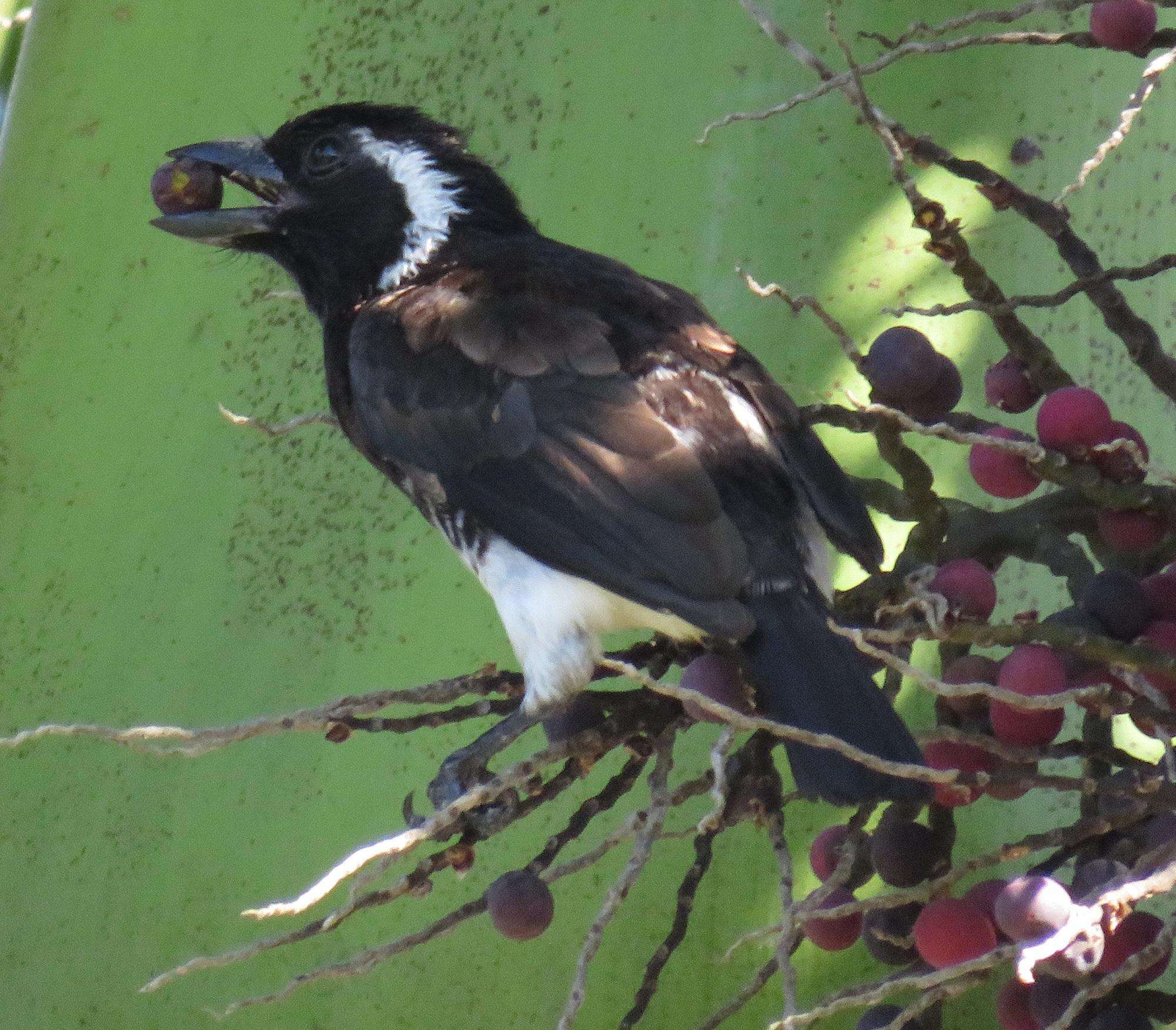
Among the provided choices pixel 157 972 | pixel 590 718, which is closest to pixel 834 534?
pixel 590 718

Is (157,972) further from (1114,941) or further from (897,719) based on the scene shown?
(1114,941)

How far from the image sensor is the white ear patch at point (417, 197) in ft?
7.77

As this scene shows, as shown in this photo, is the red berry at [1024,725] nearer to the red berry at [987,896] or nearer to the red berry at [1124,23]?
the red berry at [987,896]

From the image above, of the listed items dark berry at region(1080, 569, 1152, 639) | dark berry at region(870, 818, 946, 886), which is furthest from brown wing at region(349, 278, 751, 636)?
dark berry at region(1080, 569, 1152, 639)

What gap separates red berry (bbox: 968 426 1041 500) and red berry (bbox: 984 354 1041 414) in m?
0.06

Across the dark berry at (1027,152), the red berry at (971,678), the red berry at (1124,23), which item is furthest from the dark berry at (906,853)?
the dark berry at (1027,152)

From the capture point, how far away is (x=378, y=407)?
1983mm

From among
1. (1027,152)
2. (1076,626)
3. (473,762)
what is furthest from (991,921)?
(1027,152)

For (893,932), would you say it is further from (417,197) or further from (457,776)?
(417,197)

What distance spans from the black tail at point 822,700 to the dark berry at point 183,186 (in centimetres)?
101

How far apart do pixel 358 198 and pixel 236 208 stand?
174 millimetres

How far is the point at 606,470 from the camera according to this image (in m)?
1.77

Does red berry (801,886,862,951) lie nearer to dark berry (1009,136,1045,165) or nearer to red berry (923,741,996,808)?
red berry (923,741,996,808)

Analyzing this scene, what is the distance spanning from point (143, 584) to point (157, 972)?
0.52m
